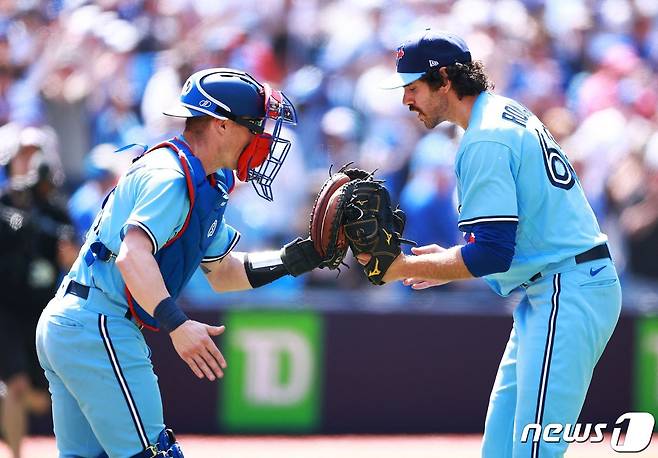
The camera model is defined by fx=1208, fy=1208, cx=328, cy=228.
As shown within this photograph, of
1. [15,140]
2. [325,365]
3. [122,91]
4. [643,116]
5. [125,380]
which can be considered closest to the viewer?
[125,380]

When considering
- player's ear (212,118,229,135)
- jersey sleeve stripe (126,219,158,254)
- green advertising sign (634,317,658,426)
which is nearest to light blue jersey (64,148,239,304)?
jersey sleeve stripe (126,219,158,254)

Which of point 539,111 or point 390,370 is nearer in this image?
point 390,370

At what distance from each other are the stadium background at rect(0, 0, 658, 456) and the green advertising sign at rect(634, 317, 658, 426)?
0.05 feet

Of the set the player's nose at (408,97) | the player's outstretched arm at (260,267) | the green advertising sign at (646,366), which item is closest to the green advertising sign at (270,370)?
the green advertising sign at (646,366)

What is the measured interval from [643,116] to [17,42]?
19.0 feet

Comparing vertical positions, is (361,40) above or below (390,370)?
above

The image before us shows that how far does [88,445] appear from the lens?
494 centimetres

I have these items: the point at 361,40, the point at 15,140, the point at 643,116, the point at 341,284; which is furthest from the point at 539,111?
the point at 15,140

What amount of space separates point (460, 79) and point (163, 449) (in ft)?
6.59

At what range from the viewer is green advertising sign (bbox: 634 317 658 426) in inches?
381

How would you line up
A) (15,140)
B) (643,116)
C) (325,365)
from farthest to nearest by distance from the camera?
(643,116)
(325,365)
(15,140)

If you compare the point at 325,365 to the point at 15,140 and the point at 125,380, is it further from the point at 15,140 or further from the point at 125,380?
the point at 125,380

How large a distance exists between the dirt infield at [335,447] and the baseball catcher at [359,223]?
3.72 metres

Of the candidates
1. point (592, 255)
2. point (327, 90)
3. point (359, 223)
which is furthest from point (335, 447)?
point (592, 255)
